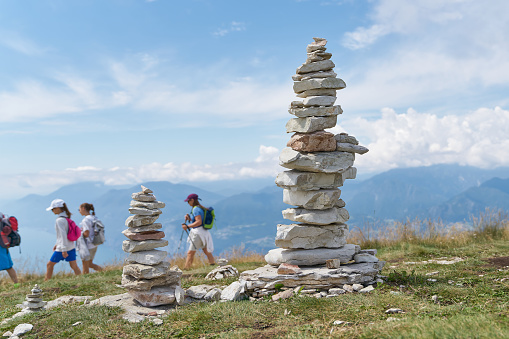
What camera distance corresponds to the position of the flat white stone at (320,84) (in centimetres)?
882

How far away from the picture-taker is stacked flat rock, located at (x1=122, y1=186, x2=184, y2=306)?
7.74 meters

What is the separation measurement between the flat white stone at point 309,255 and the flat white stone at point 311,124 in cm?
259

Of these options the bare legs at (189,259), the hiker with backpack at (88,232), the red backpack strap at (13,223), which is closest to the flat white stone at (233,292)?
the bare legs at (189,259)

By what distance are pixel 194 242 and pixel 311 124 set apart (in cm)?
655

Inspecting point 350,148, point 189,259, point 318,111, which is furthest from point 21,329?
point 350,148

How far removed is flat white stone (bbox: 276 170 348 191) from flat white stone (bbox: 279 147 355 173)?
15 cm

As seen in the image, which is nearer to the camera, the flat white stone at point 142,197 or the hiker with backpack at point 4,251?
the flat white stone at point 142,197

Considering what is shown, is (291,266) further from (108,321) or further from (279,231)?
(108,321)

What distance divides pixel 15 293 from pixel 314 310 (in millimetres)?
8650

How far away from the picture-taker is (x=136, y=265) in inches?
312

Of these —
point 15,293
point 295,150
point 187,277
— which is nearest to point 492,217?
point 295,150

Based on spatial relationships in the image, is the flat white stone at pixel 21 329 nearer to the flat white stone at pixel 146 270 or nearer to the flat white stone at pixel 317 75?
the flat white stone at pixel 146 270

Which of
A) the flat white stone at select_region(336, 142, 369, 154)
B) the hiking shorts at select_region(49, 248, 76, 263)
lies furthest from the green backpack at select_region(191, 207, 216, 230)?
the flat white stone at select_region(336, 142, 369, 154)

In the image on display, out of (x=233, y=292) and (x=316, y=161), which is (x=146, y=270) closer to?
(x=233, y=292)
